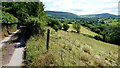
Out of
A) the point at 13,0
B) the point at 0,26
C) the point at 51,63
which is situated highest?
the point at 13,0

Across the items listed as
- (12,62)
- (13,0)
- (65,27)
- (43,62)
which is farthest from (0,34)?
(65,27)

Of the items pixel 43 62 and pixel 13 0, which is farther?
pixel 13 0

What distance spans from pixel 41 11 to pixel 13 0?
27807 millimetres

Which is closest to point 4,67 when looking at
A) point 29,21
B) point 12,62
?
point 12,62

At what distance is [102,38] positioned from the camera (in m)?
51.8

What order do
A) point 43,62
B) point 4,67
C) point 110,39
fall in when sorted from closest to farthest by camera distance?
point 43,62 → point 4,67 → point 110,39

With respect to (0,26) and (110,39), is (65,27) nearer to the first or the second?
(110,39)

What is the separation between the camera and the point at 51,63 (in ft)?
22.0

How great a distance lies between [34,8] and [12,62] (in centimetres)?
1086

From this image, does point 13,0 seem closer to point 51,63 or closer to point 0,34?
point 0,34

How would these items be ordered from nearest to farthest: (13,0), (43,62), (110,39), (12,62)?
(43,62)
(12,62)
(13,0)
(110,39)

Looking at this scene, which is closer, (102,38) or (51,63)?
(51,63)

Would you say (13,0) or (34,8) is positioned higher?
(13,0)

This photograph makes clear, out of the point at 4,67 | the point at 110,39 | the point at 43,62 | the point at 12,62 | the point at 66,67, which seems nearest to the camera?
the point at 66,67
